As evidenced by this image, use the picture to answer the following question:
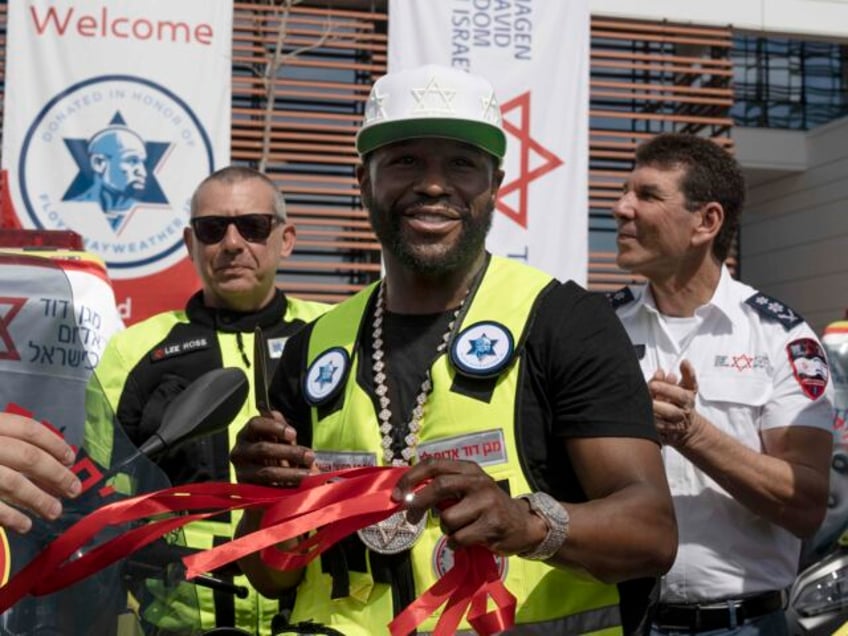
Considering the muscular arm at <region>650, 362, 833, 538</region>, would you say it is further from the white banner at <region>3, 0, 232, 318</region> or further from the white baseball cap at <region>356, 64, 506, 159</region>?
the white banner at <region>3, 0, 232, 318</region>

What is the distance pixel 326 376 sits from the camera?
2.28 meters

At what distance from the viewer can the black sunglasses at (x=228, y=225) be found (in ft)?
13.5

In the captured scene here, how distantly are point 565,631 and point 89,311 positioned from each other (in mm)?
2218

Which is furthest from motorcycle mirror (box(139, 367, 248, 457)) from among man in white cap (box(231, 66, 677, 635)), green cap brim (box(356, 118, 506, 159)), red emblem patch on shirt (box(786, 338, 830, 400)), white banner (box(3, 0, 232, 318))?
white banner (box(3, 0, 232, 318))

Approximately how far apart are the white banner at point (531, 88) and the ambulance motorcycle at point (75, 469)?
7.01 meters

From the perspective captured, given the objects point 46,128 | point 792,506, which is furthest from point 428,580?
point 46,128

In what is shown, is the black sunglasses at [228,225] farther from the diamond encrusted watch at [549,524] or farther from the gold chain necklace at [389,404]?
the diamond encrusted watch at [549,524]

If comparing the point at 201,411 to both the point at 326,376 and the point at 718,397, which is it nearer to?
the point at 326,376

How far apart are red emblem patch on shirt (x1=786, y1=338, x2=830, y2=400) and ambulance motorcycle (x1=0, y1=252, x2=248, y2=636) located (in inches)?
72.0

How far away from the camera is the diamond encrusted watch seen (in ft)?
5.88

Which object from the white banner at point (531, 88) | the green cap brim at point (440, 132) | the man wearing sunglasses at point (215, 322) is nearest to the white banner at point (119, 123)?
the white banner at point (531, 88)

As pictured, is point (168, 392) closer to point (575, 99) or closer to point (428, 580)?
point (428, 580)

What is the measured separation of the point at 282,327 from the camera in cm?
414

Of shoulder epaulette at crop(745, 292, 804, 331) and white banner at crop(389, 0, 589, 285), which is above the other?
white banner at crop(389, 0, 589, 285)
